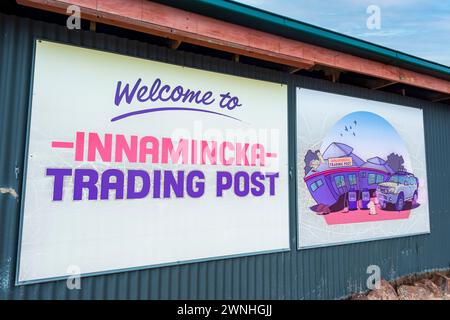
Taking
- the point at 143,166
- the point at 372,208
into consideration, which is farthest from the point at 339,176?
the point at 143,166

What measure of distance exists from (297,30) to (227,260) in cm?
277

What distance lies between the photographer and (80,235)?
2619mm

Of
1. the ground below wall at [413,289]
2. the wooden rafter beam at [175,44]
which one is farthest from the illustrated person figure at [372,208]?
the wooden rafter beam at [175,44]

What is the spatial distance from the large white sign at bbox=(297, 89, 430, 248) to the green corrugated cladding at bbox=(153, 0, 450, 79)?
2.19ft

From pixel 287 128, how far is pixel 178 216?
5.93 ft

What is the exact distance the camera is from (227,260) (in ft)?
10.8

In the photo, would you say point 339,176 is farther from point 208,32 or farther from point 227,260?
point 208,32

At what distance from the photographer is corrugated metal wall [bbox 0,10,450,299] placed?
2.46 meters

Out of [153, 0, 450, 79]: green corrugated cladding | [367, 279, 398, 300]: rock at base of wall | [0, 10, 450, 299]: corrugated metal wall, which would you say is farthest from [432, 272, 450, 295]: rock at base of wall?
[153, 0, 450, 79]: green corrugated cladding

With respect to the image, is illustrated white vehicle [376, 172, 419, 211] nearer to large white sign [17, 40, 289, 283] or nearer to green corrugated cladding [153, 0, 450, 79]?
green corrugated cladding [153, 0, 450, 79]

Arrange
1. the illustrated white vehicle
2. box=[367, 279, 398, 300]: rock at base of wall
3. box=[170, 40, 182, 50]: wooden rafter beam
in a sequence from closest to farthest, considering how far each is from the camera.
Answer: box=[170, 40, 182, 50]: wooden rafter beam < box=[367, 279, 398, 300]: rock at base of wall < the illustrated white vehicle

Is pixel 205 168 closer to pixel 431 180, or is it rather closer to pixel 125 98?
Result: pixel 125 98

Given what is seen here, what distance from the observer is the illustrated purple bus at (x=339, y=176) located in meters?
3.95

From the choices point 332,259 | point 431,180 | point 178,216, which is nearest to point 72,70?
point 178,216
